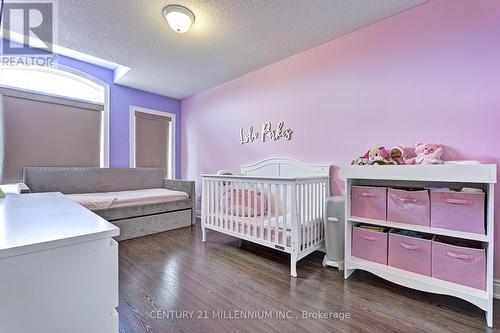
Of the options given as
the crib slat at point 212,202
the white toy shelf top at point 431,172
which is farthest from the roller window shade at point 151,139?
the white toy shelf top at point 431,172

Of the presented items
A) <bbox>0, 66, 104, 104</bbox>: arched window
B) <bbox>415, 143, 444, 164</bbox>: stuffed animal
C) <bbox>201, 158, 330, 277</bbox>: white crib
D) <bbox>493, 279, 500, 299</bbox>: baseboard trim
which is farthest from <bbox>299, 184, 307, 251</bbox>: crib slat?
<bbox>0, 66, 104, 104</bbox>: arched window

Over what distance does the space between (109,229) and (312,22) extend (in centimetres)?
230

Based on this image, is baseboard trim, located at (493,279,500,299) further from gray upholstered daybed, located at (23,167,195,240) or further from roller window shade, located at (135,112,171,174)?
roller window shade, located at (135,112,171,174)

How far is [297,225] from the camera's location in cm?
188

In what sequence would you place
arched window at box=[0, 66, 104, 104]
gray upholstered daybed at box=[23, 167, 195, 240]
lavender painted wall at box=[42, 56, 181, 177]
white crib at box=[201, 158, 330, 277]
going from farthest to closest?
lavender painted wall at box=[42, 56, 181, 177] < arched window at box=[0, 66, 104, 104] < gray upholstered daybed at box=[23, 167, 195, 240] < white crib at box=[201, 158, 330, 277]

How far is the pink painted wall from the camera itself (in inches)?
63.3

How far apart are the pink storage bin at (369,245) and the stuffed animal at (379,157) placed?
0.54m

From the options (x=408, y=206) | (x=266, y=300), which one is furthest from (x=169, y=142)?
(x=408, y=206)

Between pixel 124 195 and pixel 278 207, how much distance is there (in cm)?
212

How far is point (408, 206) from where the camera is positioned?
1.62 metres

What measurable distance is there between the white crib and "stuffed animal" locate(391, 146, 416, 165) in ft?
2.08

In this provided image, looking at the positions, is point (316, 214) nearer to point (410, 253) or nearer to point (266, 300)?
point (410, 253)

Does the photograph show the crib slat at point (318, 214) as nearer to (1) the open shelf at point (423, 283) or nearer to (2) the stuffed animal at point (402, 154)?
(1) the open shelf at point (423, 283)

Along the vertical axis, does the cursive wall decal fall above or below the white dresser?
above
